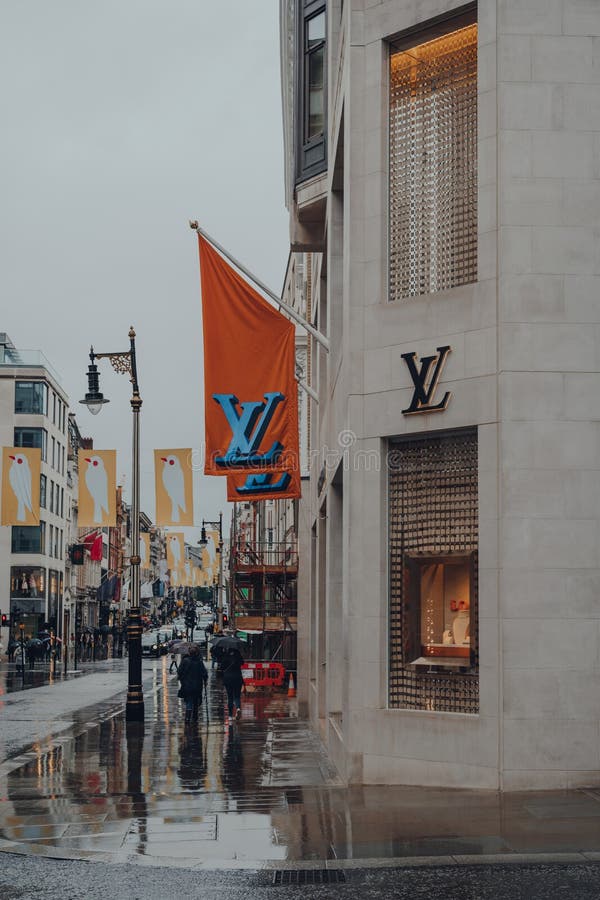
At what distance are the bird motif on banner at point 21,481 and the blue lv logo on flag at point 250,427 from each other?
2895 cm

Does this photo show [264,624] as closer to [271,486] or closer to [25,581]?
[271,486]

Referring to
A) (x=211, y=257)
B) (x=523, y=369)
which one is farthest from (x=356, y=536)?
(x=211, y=257)

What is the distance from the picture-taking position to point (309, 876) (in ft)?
34.5

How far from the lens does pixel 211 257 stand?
752 inches

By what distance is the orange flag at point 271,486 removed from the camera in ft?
68.6

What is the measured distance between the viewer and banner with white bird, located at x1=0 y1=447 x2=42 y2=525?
46188mm

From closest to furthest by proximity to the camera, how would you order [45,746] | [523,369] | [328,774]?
[523,369] < [328,774] < [45,746]

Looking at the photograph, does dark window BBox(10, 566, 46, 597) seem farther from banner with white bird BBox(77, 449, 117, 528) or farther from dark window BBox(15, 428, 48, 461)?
banner with white bird BBox(77, 449, 117, 528)

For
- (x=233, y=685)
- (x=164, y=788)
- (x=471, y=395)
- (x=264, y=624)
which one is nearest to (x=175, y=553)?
(x=264, y=624)

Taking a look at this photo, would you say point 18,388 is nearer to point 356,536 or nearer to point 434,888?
point 356,536

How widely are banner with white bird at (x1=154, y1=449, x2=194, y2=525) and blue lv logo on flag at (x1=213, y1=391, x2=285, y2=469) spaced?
1635cm

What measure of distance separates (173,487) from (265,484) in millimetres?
14734

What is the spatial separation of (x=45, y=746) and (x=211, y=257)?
1081cm

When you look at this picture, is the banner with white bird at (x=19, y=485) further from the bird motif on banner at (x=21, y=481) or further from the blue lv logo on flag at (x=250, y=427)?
the blue lv logo on flag at (x=250, y=427)
